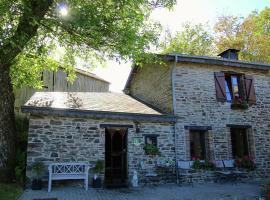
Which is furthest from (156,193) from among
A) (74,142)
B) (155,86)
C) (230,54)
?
(230,54)

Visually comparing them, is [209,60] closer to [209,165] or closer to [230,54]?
[230,54]

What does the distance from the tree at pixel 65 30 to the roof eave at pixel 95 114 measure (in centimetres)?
110

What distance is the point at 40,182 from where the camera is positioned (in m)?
7.67

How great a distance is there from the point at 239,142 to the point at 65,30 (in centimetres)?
878

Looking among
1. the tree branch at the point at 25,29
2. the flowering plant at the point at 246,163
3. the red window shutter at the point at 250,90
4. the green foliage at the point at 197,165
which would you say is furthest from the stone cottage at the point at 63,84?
the flowering plant at the point at 246,163

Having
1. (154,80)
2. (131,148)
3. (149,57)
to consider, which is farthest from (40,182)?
(154,80)

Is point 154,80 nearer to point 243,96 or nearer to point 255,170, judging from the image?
point 243,96

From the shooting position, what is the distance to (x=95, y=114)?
8.78 meters

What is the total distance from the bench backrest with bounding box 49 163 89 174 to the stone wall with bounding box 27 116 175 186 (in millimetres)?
283

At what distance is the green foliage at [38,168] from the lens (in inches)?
307

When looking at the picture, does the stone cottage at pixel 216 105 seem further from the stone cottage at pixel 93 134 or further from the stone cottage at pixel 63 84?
the stone cottage at pixel 63 84

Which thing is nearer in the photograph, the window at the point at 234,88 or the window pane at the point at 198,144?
the window pane at the point at 198,144

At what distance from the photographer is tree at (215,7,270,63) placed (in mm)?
20127

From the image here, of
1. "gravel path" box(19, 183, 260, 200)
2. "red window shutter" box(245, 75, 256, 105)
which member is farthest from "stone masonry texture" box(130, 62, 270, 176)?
"gravel path" box(19, 183, 260, 200)
